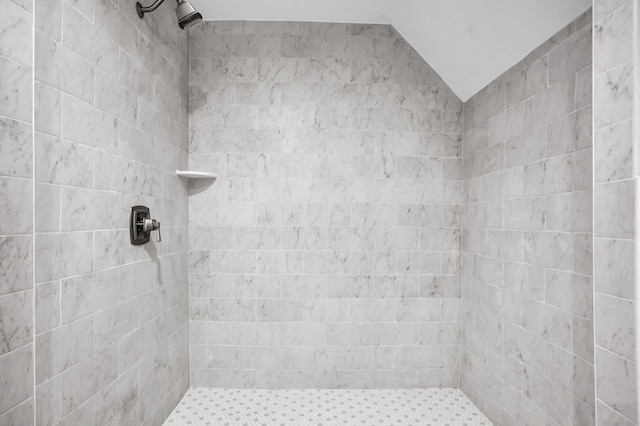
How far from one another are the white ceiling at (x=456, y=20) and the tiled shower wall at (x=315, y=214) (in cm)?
11

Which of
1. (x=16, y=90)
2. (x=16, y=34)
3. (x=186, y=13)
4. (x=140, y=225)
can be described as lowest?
(x=140, y=225)

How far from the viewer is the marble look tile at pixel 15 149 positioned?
1.04 metres

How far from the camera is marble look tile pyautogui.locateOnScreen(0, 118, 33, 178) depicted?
41.1 inches

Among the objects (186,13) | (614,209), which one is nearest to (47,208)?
(186,13)

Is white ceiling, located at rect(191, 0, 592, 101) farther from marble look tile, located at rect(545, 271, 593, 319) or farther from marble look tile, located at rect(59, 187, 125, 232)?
marble look tile, located at rect(59, 187, 125, 232)

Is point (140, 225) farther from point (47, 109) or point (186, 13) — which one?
point (186, 13)

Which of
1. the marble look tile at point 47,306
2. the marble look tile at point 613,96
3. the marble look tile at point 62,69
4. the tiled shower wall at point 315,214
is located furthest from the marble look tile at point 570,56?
the marble look tile at point 47,306

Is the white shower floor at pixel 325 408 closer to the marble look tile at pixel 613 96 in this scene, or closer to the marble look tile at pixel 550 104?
the marble look tile at pixel 550 104

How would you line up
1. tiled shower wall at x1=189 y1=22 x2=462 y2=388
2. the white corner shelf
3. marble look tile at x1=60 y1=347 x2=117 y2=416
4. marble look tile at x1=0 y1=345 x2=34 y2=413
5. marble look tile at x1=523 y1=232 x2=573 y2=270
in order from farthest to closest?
tiled shower wall at x1=189 y1=22 x2=462 y2=388
the white corner shelf
marble look tile at x1=523 y1=232 x2=573 y2=270
marble look tile at x1=60 y1=347 x2=117 y2=416
marble look tile at x1=0 y1=345 x2=34 y2=413

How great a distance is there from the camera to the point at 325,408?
2449 millimetres

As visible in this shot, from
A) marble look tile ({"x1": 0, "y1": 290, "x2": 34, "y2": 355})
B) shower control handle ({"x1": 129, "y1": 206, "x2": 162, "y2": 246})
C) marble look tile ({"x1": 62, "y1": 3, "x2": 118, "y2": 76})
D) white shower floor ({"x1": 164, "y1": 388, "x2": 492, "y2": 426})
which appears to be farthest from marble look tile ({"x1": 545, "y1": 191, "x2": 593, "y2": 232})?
marble look tile ({"x1": 62, "y1": 3, "x2": 118, "y2": 76})

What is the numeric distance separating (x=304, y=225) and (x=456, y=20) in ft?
5.24

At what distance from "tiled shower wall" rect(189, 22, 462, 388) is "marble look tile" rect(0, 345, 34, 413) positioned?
1593 mm

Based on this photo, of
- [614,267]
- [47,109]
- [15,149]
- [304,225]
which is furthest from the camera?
[304,225]
